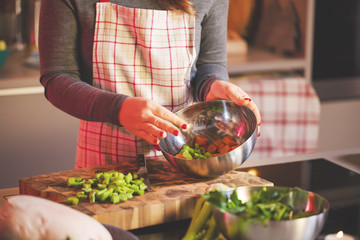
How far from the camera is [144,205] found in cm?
101

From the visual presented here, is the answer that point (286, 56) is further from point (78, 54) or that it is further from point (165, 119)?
point (165, 119)

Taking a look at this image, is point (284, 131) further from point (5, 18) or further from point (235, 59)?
point (5, 18)

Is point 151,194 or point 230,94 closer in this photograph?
point 151,194

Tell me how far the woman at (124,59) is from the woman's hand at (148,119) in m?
0.05

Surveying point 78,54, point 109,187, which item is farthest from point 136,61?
point 109,187

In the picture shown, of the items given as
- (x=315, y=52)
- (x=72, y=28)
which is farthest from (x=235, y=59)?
(x=72, y=28)

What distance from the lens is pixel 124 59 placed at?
1313 mm

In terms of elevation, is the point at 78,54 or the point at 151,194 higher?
the point at 78,54

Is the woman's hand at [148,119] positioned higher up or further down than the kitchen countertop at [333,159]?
higher up

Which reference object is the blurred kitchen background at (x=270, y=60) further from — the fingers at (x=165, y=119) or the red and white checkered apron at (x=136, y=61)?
the fingers at (x=165, y=119)

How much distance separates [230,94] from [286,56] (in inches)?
62.2

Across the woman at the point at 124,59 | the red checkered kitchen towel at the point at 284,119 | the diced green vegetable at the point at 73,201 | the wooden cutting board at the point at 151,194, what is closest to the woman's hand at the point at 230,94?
the woman at the point at 124,59

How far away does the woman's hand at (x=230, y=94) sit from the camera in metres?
1.23

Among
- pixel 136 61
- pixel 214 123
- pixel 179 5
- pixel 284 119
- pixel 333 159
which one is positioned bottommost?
pixel 284 119
